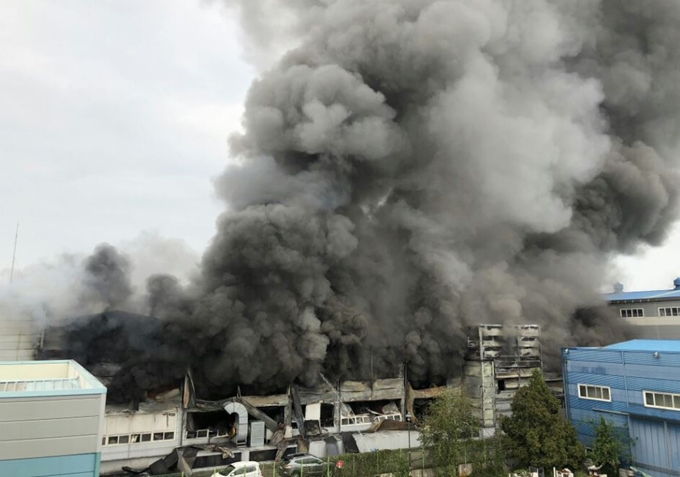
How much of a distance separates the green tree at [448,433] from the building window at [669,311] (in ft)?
72.9

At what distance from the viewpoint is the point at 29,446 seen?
30.6ft

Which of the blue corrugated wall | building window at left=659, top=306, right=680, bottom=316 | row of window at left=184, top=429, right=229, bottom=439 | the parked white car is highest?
building window at left=659, top=306, right=680, bottom=316

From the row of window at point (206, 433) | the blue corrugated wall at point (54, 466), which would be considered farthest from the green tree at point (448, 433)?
the blue corrugated wall at point (54, 466)

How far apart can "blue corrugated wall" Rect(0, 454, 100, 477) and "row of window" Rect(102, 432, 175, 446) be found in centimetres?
1228

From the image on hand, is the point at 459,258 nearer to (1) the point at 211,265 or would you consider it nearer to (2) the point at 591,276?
(2) the point at 591,276

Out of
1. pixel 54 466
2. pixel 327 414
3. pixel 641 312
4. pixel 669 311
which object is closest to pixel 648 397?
pixel 327 414

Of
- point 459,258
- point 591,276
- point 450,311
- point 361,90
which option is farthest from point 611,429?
point 361,90

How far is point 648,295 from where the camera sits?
36906 mm

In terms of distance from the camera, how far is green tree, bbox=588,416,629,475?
18375 millimetres

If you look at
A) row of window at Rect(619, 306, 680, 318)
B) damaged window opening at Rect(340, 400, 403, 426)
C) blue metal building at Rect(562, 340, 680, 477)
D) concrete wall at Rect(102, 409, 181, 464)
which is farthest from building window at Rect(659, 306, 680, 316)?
concrete wall at Rect(102, 409, 181, 464)

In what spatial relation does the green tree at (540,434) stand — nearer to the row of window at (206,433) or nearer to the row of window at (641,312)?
the row of window at (206,433)

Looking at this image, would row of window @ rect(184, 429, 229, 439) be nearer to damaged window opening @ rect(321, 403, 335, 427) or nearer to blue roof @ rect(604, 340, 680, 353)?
damaged window opening @ rect(321, 403, 335, 427)

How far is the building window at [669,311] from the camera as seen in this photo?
3388cm

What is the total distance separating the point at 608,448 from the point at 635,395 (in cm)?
239
